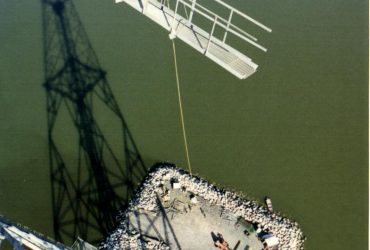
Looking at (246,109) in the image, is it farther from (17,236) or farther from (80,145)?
(17,236)

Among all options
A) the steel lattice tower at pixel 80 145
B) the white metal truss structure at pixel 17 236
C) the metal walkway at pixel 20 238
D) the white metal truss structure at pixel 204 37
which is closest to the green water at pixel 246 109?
the steel lattice tower at pixel 80 145

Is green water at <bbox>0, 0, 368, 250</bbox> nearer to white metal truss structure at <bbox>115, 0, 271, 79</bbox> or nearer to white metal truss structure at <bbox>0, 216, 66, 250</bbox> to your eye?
Result: white metal truss structure at <bbox>0, 216, 66, 250</bbox>

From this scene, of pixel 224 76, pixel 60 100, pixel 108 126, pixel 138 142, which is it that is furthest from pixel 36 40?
pixel 224 76

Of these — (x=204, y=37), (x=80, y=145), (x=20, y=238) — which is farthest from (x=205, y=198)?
(x=20, y=238)

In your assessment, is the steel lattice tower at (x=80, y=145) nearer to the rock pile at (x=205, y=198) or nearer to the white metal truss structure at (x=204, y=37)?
the rock pile at (x=205, y=198)

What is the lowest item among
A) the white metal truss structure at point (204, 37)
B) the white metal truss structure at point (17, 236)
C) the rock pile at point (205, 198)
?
the white metal truss structure at point (17, 236)

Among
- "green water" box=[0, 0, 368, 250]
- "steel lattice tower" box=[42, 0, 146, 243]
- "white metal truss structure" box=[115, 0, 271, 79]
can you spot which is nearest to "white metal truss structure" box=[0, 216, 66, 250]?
"steel lattice tower" box=[42, 0, 146, 243]

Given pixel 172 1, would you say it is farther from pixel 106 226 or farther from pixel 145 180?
pixel 106 226

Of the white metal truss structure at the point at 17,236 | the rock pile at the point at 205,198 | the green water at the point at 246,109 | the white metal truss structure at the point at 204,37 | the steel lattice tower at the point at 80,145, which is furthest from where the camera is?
the green water at the point at 246,109
